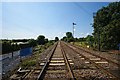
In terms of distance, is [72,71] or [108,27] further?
[108,27]

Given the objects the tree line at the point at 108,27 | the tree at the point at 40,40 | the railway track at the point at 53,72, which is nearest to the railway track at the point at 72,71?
the railway track at the point at 53,72

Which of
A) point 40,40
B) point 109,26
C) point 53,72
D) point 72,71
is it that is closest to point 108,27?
point 109,26

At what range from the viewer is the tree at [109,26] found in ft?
117

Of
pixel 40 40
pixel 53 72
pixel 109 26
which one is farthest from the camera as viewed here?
pixel 40 40

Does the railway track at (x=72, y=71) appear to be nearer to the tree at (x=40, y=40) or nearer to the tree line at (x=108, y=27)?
the tree line at (x=108, y=27)

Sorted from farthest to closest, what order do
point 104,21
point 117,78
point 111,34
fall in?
point 104,21, point 111,34, point 117,78

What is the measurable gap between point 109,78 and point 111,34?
1083 inches

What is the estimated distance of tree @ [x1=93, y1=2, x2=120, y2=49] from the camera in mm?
35594

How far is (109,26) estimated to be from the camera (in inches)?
1426

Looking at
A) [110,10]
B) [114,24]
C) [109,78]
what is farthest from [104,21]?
[109,78]

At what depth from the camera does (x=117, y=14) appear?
39344mm

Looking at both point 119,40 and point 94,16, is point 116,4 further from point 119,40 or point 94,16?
point 119,40

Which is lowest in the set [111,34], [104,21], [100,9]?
[111,34]

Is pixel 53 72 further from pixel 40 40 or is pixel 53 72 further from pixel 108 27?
pixel 40 40
